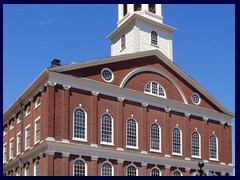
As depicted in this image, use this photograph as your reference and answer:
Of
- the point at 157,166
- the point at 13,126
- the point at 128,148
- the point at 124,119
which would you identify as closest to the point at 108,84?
the point at 124,119

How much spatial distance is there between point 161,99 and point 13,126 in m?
14.0

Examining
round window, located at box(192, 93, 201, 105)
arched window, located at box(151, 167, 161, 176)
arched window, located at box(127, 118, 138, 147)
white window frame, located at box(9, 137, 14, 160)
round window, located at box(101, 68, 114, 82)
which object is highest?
round window, located at box(101, 68, 114, 82)

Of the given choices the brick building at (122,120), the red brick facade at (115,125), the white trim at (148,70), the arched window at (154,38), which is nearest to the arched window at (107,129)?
the brick building at (122,120)

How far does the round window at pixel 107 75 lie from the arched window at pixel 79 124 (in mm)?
3875

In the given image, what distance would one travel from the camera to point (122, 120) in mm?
37688

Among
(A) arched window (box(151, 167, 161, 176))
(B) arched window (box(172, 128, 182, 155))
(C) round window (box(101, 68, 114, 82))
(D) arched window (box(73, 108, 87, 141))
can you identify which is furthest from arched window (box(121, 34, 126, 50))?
(A) arched window (box(151, 167, 161, 176))

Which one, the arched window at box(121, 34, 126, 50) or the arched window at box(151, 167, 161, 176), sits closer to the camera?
the arched window at box(151, 167, 161, 176)

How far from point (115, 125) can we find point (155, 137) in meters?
4.44

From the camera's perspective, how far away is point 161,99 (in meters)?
40.6

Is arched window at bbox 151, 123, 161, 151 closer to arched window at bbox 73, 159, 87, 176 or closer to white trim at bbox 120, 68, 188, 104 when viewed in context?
white trim at bbox 120, 68, 188, 104

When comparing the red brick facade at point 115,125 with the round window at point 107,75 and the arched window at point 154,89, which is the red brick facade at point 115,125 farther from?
the arched window at point 154,89

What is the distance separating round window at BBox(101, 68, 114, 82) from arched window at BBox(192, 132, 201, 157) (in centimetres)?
1018

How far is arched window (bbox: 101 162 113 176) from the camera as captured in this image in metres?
35.7

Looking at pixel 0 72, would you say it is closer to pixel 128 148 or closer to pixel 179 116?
pixel 128 148
